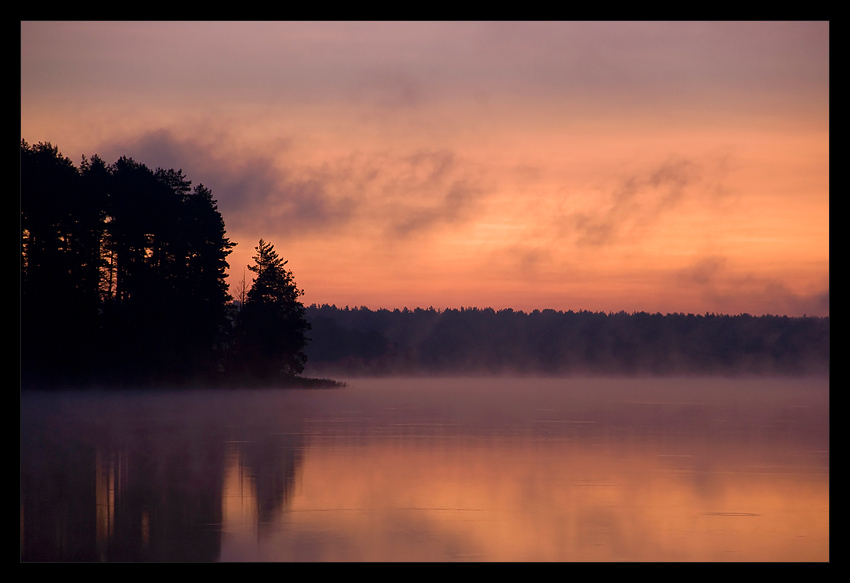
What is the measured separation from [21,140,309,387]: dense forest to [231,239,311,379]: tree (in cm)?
10

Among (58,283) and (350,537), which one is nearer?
(350,537)

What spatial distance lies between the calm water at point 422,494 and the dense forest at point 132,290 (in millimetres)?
33824

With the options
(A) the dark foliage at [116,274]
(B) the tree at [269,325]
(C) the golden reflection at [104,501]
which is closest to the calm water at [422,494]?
(C) the golden reflection at [104,501]

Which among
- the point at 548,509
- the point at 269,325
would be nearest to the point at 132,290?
the point at 269,325

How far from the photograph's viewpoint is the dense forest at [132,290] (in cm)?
6034

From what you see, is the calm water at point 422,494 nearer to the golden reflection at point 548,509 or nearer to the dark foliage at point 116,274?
the golden reflection at point 548,509

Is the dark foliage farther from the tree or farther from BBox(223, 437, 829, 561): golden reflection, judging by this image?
BBox(223, 437, 829, 561): golden reflection

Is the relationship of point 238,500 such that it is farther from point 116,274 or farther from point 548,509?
point 116,274
